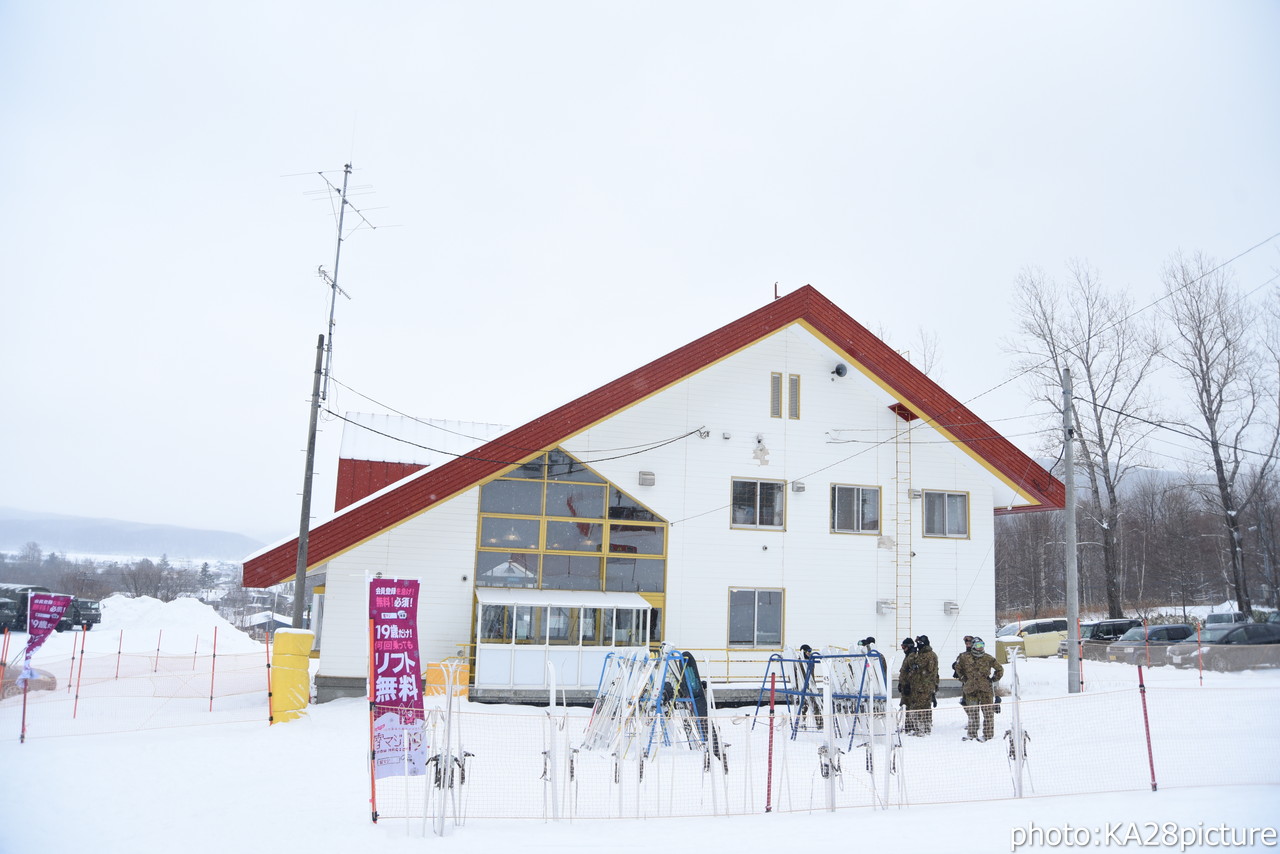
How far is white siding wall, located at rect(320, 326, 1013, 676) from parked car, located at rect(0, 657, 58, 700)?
253 inches

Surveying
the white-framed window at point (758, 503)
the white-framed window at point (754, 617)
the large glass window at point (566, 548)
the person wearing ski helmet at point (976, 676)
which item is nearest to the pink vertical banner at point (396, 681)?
the large glass window at point (566, 548)

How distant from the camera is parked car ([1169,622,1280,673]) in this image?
1888 centimetres

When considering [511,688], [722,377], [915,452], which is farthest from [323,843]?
[915,452]

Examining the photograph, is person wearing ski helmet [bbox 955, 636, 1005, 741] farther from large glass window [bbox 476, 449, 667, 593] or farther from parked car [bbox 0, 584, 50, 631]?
parked car [bbox 0, 584, 50, 631]

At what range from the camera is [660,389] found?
59.3 ft

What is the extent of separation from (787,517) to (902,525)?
273 cm

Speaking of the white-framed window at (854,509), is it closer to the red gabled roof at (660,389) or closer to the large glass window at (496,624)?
the red gabled roof at (660,389)

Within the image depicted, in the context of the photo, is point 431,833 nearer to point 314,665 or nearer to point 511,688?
point 511,688

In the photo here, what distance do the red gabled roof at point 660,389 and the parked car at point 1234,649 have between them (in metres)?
4.62

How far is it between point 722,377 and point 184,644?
23.5 metres

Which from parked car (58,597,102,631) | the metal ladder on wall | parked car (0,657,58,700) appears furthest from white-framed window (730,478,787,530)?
parked car (58,597,102,631)

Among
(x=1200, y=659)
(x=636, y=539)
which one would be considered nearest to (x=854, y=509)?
(x=636, y=539)

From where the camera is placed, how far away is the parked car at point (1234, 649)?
1888 cm

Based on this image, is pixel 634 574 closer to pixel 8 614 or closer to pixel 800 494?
pixel 800 494
